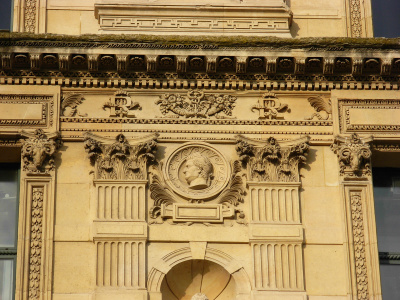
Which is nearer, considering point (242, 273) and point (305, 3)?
point (242, 273)

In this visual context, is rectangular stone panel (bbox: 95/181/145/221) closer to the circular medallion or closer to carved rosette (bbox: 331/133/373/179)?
the circular medallion

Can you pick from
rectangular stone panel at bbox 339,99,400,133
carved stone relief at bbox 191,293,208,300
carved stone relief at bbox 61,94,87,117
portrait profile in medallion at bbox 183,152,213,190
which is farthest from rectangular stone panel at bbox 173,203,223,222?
rectangular stone panel at bbox 339,99,400,133

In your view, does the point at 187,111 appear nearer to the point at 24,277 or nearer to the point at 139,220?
the point at 139,220

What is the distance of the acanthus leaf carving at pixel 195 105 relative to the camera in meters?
24.6

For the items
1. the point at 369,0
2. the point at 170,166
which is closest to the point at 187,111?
the point at 170,166

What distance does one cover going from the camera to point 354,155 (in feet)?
79.5

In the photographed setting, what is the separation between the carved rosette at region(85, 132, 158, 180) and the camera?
2396 cm

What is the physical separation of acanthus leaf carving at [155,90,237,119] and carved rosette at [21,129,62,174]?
2.21m

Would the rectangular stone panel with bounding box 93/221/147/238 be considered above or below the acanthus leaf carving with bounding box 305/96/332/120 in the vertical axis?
below

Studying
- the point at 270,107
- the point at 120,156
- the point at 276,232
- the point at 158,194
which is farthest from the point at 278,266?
the point at 120,156

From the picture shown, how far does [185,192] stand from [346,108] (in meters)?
3.60

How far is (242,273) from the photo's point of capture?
23281mm

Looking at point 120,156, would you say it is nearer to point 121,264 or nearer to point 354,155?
point 121,264

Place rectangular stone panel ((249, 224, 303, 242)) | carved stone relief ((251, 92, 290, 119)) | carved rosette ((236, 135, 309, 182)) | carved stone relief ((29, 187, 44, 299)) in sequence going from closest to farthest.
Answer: carved stone relief ((29, 187, 44, 299)) → rectangular stone panel ((249, 224, 303, 242)) → carved rosette ((236, 135, 309, 182)) → carved stone relief ((251, 92, 290, 119))
